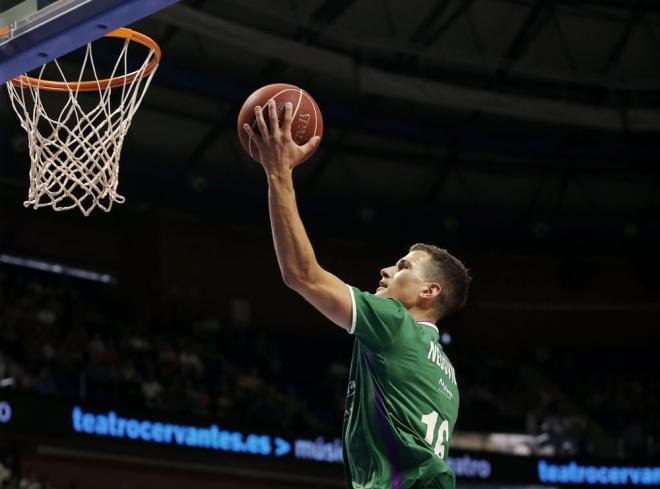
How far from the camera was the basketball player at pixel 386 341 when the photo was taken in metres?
3.76

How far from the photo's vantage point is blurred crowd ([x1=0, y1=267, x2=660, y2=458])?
15789mm

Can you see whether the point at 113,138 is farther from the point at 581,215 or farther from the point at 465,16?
the point at 581,215

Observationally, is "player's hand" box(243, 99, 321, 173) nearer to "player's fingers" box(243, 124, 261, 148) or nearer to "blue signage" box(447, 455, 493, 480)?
"player's fingers" box(243, 124, 261, 148)

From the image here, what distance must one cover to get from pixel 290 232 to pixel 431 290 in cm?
78

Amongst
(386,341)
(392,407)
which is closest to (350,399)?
(392,407)

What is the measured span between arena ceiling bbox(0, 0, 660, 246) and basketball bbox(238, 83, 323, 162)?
455 inches

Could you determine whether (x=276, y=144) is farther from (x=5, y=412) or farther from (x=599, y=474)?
(x=599, y=474)

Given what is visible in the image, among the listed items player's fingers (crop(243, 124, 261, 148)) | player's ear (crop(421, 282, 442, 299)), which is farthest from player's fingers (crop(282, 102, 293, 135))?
player's ear (crop(421, 282, 442, 299))

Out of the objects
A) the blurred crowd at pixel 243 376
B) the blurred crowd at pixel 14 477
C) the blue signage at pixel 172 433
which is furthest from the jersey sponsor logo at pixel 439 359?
the blue signage at pixel 172 433

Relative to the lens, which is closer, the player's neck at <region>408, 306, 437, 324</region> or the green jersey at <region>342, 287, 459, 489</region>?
the green jersey at <region>342, 287, 459, 489</region>

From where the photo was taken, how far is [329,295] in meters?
3.77

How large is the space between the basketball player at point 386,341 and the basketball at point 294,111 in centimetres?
22

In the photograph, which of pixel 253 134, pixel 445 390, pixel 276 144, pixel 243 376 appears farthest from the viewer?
pixel 243 376

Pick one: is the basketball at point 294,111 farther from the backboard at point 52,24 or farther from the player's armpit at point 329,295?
the backboard at point 52,24
